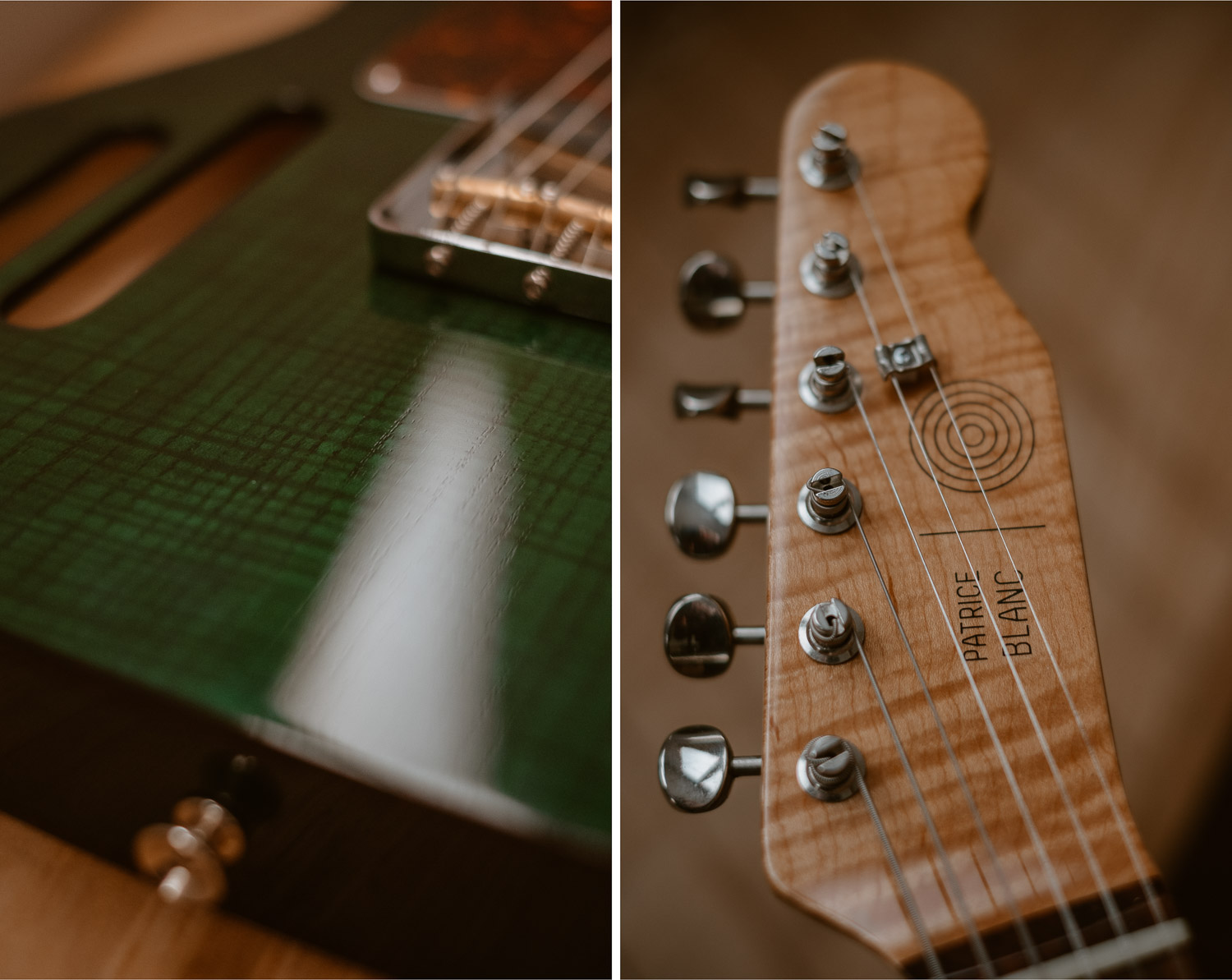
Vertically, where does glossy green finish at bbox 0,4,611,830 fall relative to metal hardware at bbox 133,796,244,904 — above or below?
above

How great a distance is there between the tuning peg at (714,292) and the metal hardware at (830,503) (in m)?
0.18

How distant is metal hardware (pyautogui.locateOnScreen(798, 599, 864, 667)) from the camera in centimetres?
41

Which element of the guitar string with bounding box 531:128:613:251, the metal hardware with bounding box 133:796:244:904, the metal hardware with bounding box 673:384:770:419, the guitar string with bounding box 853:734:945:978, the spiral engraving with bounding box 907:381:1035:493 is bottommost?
the metal hardware with bounding box 133:796:244:904

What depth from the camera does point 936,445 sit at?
47 cm

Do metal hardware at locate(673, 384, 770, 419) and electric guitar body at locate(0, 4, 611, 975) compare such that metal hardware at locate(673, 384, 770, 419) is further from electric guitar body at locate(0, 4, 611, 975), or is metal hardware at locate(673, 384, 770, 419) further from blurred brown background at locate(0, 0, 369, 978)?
blurred brown background at locate(0, 0, 369, 978)

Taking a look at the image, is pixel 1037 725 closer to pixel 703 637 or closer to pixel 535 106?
pixel 703 637

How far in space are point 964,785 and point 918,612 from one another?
0.08 m

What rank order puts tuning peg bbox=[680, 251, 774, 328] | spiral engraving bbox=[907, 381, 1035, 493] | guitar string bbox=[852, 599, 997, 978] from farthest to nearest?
tuning peg bbox=[680, 251, 774, 328] → spiral engraving bbox=[907, 381, 1035, 493] → guitar string bbox=[852, 599, 997, 978]

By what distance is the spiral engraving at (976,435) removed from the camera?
0.46 m

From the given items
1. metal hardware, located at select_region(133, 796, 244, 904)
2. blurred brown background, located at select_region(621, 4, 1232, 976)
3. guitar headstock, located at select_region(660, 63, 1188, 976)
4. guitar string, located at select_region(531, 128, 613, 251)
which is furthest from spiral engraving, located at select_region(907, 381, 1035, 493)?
blurred brown background, located at select_region(621, 4, 1232, 976)

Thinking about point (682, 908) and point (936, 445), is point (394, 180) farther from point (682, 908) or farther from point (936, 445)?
point (682, 908)

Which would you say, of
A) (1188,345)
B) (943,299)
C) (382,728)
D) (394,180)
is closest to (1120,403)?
(1188,345)

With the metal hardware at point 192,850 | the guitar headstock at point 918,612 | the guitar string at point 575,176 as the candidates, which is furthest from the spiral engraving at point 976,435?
the metal hardware at point 192,850

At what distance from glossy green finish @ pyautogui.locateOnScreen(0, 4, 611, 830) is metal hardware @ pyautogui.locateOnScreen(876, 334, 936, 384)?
16 centimetres
